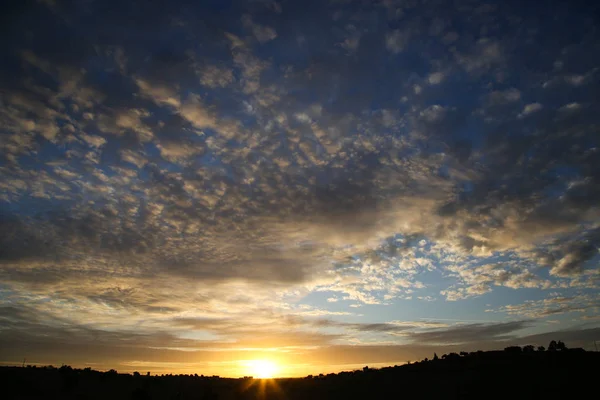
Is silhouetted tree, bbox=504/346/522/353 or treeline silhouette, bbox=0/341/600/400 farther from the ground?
silhouetted tree, bbox=504/346/522/353

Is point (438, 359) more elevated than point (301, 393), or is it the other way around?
point (438, 359)

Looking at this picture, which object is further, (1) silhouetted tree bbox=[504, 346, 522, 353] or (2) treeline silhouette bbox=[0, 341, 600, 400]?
(1) silhouetted tree bbox=[504, 346, 522, 353]

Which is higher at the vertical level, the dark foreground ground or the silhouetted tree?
the silhouetted tree

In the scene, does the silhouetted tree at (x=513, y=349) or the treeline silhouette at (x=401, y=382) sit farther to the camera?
the silhouetted tree at (x=513, y=349)

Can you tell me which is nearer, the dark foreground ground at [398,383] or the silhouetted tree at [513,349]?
the dark foreground ground at [398,383]

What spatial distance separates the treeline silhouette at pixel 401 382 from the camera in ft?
121

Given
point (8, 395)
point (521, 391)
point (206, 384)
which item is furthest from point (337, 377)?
point (8, 395)

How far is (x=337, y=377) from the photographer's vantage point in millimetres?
56875

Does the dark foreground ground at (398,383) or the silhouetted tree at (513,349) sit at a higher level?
the silhouetted tree at (513,349)

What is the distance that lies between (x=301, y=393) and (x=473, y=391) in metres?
23.4

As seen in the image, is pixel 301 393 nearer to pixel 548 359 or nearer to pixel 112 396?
pixel 112 396

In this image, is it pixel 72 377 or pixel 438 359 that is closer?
pixel 72 377

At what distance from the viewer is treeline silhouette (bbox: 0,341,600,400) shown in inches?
1449

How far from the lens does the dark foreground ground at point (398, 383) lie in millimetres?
36562
